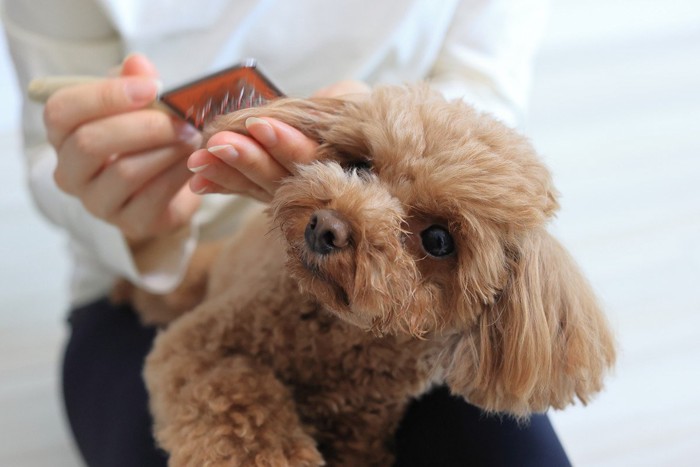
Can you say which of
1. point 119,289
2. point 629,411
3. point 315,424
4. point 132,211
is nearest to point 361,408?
point 315,424

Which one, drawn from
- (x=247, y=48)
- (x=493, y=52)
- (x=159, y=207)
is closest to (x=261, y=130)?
(x=159, y=207)

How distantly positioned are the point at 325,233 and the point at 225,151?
0.40ft

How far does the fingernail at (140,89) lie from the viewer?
772mm

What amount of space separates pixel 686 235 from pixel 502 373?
1203 millimetres

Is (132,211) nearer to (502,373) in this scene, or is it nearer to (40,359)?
(502,373)

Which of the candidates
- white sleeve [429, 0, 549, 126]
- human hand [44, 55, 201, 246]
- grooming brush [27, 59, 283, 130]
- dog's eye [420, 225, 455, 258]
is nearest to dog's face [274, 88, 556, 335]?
dog's eye [420, 225, 455, 258]

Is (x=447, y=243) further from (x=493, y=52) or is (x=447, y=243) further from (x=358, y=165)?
(x=493, y=52)

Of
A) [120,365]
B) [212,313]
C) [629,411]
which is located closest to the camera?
[212,313]

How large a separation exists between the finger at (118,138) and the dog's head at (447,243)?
4.5 inches

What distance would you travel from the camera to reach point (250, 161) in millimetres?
679

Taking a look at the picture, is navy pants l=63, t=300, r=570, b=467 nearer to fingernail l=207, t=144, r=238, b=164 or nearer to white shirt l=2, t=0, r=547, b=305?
white shirt l=2, t=0, r=547, b=305

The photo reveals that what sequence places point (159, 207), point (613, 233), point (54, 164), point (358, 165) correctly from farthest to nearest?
point (613, 233), point (54, 164), point (159, 207), point (358, 165)

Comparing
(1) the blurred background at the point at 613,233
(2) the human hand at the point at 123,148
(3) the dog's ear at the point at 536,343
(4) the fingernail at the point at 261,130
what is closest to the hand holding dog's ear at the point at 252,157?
(4) the fingernail at the point at 261,130

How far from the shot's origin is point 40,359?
1.49m
